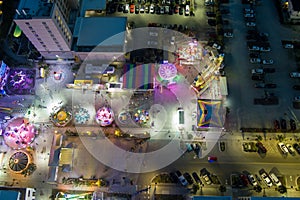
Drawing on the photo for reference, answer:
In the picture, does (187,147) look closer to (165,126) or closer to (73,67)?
(165,126)

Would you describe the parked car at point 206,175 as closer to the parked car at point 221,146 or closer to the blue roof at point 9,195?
the parked car at point 221,146

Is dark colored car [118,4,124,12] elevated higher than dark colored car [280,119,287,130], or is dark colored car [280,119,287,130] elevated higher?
dark colored car [118,4,124,12]

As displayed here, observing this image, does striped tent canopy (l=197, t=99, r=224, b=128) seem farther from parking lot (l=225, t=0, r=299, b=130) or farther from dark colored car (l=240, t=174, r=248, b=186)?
dark colored car (l=240, t=174, r=248, b=186)

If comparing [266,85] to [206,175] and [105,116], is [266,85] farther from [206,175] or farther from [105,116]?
[105,116]

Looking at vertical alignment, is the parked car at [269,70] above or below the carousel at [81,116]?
above

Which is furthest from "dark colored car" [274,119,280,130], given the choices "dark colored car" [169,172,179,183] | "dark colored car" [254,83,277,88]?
"dark colored car" [169,172,179,183]

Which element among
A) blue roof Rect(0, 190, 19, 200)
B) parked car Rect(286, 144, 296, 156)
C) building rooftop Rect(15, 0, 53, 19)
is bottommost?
blue roof Rect(0, 190, 19, 200)

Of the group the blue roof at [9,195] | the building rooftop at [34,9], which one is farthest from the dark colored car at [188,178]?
the building rooftop at [34,9]
